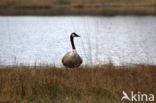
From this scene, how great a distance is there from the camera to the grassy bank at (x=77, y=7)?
147ft

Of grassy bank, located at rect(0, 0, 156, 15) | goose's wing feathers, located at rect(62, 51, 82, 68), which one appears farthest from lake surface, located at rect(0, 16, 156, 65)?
grassy bank, located at rect(0, 0, 156, 15)

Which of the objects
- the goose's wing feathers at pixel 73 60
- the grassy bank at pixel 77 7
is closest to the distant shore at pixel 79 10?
the grassy bank at pixel 77 7

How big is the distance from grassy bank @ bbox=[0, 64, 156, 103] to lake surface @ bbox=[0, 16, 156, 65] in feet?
9.64

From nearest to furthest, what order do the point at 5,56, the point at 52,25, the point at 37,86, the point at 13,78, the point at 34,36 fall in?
the point at 37,86 → the point at 13,78 → the point at 5,56 → the point at 34,36 → the point at 52,25

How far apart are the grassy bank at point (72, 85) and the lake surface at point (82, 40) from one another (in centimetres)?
294

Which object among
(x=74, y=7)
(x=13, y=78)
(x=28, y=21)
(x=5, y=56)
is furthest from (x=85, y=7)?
(x=13, y=78)

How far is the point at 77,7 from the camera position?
154ft

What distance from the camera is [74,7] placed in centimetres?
4784

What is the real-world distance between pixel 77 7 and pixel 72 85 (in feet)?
121

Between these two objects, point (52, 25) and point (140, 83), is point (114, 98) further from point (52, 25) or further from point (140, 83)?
point (52, 25)

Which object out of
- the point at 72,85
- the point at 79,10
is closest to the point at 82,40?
the point at 72,85

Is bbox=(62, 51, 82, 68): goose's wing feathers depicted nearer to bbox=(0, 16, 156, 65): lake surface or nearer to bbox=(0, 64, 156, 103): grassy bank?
bbox=(0, 64, 156, 103): grassy bank

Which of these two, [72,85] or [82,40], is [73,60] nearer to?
[72,85]

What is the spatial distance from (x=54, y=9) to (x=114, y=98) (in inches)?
1589
